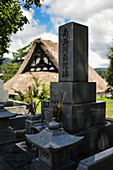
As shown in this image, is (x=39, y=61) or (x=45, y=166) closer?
(x=45, y=166)

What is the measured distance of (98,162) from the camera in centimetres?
258

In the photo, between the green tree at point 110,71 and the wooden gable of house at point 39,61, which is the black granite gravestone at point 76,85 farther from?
the wooden gable of house at point 39,61

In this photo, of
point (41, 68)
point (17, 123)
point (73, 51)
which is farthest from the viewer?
point (41, 68)

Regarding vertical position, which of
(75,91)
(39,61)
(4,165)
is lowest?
(4,165)

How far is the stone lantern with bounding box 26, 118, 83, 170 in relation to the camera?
2.72m

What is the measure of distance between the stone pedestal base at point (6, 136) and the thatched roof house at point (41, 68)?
11535mm

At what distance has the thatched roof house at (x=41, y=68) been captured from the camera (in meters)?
17.0

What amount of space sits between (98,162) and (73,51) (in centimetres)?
294

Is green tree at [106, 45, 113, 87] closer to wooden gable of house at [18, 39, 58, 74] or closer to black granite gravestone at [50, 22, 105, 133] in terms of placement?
wooden gable of house at [18, 39, 58, 74]

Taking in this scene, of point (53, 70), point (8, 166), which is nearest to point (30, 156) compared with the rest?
point (8, 166)

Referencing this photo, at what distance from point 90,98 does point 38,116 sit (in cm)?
178

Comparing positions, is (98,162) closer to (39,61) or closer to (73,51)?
(73,51)

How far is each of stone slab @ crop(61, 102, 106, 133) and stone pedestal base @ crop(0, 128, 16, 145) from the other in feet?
6.63

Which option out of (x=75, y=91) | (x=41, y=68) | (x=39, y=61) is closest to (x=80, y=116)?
(x=75, y=91)
